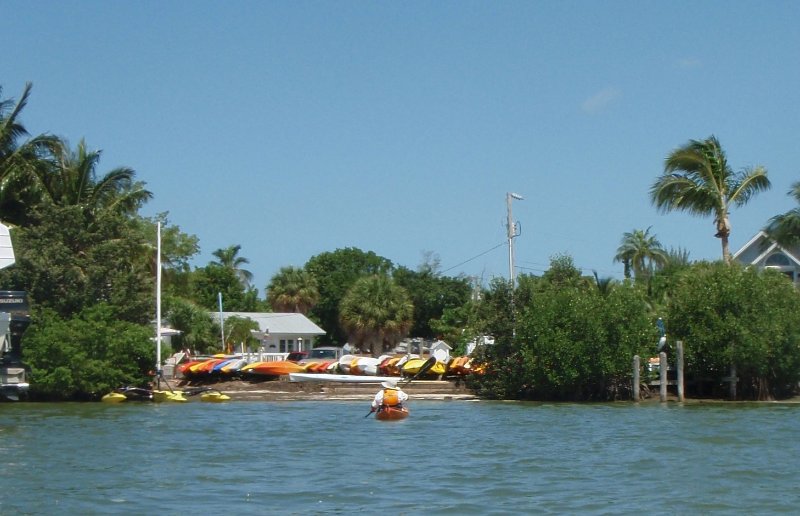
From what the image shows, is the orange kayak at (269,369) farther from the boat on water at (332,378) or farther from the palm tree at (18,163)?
the palm tree at (18,163)

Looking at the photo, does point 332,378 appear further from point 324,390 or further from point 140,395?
point 140,395

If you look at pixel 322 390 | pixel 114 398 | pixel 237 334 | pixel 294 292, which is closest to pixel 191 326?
pixel 237 334

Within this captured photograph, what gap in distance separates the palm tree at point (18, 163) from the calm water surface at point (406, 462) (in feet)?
43.2

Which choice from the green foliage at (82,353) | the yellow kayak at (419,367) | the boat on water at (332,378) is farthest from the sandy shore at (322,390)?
the green foliage at (82,353)

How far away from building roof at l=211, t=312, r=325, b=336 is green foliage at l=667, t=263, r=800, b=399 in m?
38.9

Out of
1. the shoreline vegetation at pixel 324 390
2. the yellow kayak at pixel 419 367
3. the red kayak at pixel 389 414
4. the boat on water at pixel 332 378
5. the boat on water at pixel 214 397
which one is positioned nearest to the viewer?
the red kayak at pixel 389 414

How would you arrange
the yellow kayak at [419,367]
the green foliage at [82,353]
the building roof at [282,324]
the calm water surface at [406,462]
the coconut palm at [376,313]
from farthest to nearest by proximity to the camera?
the building roof at [282,324], the coconut palm at [376,313], the yellow kayak at [419,367], the green foliage at [82,353], the calm water surface at [406,462]

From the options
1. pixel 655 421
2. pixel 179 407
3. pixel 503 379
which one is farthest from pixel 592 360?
pixel 179 407

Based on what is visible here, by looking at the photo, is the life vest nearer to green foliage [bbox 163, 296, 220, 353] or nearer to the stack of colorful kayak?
the stack of colorful kayak

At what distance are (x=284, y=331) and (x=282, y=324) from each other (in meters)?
1.76

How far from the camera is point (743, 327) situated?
40.2m

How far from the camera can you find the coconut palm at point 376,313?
70375 mm

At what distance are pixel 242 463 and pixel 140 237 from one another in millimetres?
26330

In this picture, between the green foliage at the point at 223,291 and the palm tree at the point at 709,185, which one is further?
the green foliage at the point at 223,291
